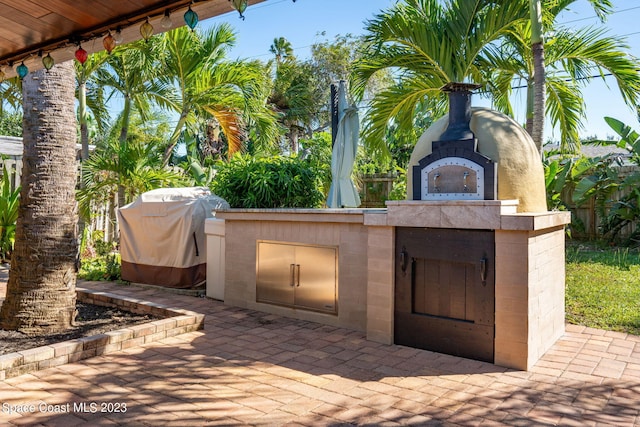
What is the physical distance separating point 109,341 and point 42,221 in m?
1.60

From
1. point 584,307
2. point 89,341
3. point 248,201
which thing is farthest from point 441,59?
point 89,341

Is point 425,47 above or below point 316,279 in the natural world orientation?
above

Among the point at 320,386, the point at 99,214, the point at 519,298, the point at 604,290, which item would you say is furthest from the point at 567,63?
the point at 99,214

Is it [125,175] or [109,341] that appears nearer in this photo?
[109,341]

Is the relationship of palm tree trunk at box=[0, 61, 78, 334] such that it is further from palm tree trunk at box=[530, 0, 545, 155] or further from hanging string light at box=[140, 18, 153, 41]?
palm tree trunk at box=[530, 0, 545, 155]

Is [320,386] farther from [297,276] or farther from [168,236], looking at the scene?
[168,236]

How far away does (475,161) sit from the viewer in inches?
206

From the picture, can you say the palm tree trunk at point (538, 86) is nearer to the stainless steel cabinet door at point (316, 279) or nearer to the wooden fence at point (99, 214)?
the stainless steel cabinet door at point (316, 279)

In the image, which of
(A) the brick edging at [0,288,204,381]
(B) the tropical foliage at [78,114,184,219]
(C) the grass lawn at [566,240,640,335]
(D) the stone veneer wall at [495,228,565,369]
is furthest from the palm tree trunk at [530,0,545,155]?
(B) the tropical foliage at [78,114,184,219]

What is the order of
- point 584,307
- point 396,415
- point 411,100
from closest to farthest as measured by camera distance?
point 396,415, point 584,307, point 411,100

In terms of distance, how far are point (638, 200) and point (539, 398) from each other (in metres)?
9.07

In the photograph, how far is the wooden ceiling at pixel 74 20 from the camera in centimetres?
253

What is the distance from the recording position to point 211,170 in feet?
45.0

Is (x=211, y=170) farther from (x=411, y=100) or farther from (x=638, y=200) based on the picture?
(x=638, y=200)
